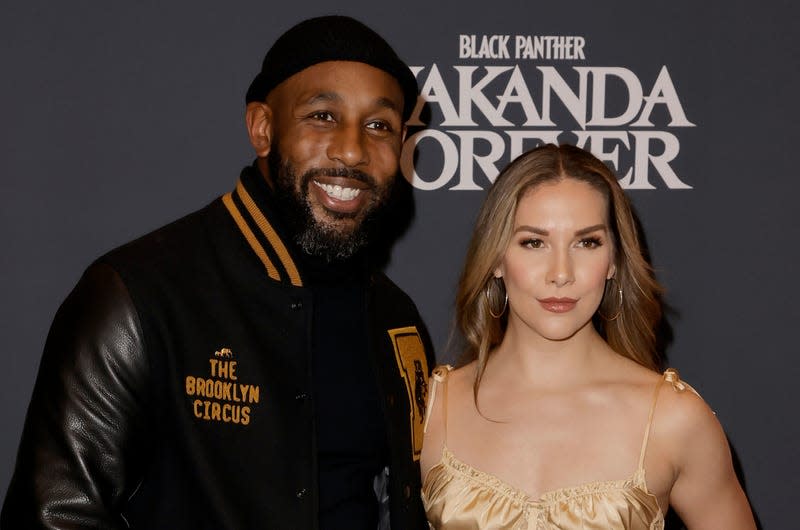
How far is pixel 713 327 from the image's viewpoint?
2.88 metres

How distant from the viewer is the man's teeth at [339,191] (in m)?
2.07

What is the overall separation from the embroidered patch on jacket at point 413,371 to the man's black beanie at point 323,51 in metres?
0.66

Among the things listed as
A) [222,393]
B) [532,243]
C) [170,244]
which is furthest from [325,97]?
[222,393]

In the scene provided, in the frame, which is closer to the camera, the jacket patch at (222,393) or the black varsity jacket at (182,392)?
the black varsity jacket at (182,392)

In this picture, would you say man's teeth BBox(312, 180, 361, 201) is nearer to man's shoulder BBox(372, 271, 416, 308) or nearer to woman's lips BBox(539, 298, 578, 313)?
man's shoulder BBox(372, 271, 416, 308)

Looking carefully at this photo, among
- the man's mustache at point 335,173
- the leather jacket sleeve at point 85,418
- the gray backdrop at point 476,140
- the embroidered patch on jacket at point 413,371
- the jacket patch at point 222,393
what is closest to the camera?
the leather jacket sleeve at point 85,418

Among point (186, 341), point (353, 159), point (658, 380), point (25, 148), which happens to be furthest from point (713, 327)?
point (25, 148)

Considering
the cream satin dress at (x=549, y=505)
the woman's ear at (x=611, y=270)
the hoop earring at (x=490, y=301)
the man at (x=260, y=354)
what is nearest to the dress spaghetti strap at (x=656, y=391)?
the cream satin dress at (x=549, y=505)

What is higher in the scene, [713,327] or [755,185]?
[755,185]

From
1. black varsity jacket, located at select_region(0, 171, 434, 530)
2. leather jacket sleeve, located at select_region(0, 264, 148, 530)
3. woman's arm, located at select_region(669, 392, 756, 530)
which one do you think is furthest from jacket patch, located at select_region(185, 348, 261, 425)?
woman's arm, located at select_region(669, 392, 756, 530)

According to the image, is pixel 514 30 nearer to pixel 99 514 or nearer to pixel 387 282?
pixel 387 282

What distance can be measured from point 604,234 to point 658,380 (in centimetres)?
38

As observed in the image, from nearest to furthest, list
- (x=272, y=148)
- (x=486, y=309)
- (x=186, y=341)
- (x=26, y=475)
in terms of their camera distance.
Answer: (x=26, y=475) < (x=186, y=341) < (x=272, y=148) < (x=486, y=309)

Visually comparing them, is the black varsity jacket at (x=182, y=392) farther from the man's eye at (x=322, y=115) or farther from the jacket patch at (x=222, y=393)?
the man's eye at (x=322, y=115)
